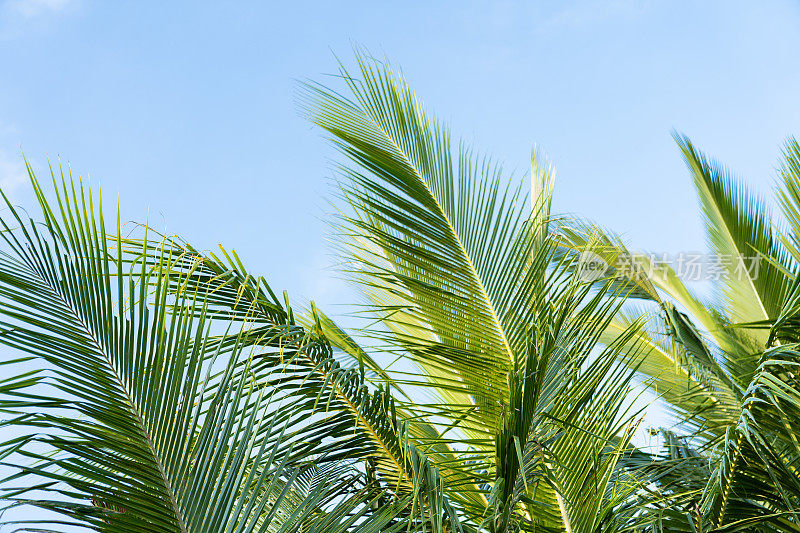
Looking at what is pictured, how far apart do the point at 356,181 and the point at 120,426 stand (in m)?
1.52

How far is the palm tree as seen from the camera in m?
1.52

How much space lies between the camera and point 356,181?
282cm

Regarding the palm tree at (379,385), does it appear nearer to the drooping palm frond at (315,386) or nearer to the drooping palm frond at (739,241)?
the drooping palm frond at (315,386)

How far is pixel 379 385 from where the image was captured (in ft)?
7.60

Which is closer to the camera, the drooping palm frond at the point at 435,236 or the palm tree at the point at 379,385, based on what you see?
the palm tree at the point at 379,385

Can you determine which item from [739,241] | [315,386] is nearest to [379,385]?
[315,386]

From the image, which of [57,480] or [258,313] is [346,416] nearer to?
[258,313]

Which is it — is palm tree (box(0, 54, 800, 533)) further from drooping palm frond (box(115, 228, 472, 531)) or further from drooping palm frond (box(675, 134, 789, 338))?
drooping palm frond (box(675, 134, 789, 338))

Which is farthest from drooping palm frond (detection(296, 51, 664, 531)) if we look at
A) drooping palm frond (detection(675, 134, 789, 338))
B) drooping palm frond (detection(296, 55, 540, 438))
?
drooping palm frond (detection(675, 134, 789, 338))

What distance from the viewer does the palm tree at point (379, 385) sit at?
152 centimetres

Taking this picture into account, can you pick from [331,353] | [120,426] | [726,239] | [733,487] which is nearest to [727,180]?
[726,239]

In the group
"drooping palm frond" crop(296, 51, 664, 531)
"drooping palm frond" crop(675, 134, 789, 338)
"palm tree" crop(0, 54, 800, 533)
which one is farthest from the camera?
"drooping palm frond" crop(675, 134, 789, 338)

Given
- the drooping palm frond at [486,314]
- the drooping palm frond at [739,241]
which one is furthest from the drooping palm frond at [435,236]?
the drooping palm frond at [739,241]

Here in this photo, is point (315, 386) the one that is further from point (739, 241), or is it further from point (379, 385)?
point (739, 241)
